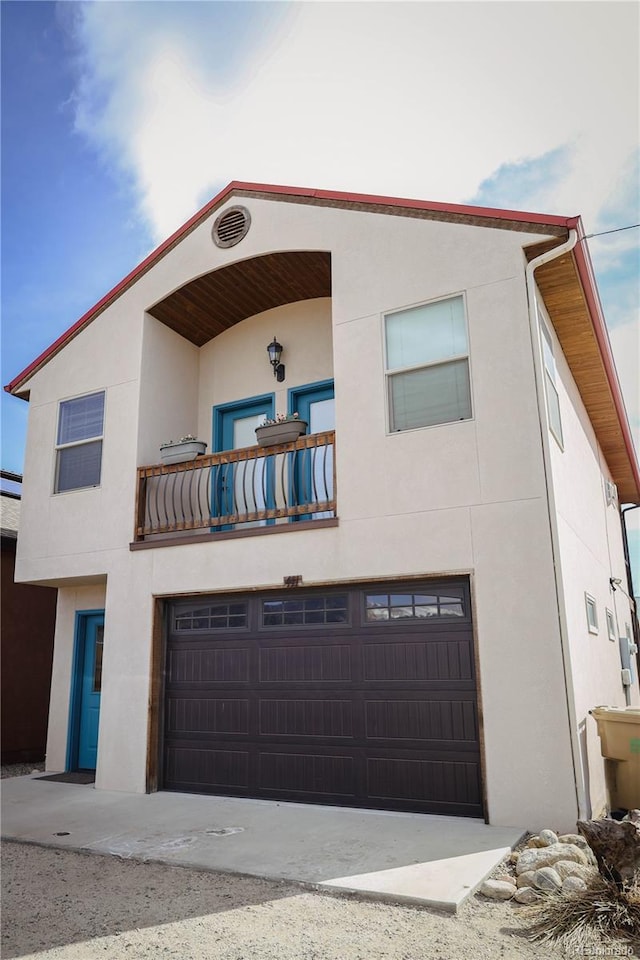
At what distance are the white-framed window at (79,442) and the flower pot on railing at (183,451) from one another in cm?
119

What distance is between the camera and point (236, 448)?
980 cm

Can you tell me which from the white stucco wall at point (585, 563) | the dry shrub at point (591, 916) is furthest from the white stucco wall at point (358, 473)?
the dry shrub at point (591, 916)

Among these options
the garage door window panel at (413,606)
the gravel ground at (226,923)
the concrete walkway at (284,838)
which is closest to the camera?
the gravel ground at (226,923)

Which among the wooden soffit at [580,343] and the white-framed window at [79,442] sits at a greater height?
the wooden soffit at [580,343]

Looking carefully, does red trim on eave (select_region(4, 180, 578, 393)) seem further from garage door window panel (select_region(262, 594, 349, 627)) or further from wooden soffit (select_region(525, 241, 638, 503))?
garage door window panel (select_region(262, 594, 349, 627))

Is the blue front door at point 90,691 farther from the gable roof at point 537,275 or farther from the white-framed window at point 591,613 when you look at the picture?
the white-framed window at point 591,613

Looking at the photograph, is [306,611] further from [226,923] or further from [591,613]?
[226,923]

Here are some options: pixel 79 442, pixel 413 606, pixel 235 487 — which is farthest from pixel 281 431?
pixel 79 442

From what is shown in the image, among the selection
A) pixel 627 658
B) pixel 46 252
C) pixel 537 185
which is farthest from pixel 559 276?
pixel 46 252

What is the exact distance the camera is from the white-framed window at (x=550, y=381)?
708 centimetres

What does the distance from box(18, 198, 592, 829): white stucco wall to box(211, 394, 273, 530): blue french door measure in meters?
0.21

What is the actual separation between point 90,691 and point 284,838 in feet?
16.3

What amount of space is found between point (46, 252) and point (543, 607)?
963 cm

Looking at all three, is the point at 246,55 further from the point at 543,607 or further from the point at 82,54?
the point at 543,607
